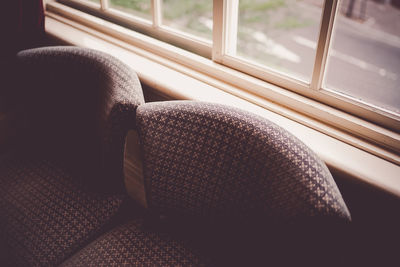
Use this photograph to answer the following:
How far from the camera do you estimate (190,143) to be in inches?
31.9

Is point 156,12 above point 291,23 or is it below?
above

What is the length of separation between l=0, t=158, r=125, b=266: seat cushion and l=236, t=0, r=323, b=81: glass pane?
4.31m

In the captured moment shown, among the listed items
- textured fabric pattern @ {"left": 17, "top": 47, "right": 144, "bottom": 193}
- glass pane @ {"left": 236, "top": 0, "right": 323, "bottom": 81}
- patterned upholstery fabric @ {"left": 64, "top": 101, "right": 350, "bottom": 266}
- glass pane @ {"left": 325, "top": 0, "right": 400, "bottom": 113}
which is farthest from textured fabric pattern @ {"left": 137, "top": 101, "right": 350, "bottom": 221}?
glass pane @ {"left": 236, "top": 0, "right": 323, "bottom": 81}

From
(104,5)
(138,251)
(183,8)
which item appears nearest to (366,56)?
(183,8)

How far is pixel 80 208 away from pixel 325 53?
3.02 feet

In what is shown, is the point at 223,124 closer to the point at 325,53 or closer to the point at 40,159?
the point at 325,53

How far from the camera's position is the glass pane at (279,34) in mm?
5689

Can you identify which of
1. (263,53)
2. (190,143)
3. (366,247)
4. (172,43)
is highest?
(172,43)

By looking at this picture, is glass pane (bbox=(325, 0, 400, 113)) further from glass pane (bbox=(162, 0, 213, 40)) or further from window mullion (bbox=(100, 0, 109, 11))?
window mullion (bbox=(100, 0, 109, 11))

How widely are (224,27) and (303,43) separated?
623cm

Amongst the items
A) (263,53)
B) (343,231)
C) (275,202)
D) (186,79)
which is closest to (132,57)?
(186,79)

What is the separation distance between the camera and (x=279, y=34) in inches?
277

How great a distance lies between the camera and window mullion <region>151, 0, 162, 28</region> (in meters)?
1.32

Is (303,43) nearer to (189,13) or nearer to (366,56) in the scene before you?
(366,56)
